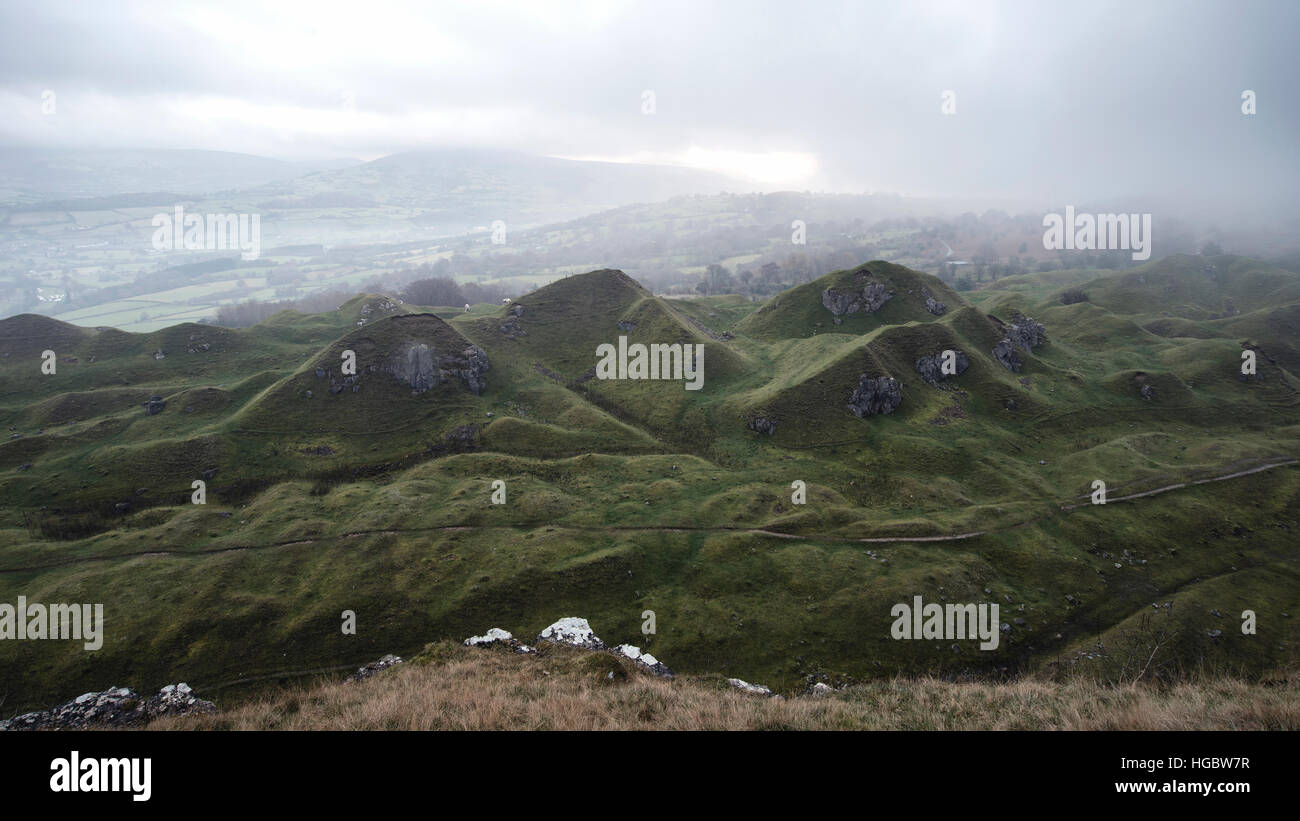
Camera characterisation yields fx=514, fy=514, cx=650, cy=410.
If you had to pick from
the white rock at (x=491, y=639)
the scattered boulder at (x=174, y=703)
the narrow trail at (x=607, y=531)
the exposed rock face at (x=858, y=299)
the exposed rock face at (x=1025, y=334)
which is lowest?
the scattered boulder at (x=174, y=703)

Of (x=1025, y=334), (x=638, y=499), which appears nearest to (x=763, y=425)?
(x=638, y=499)

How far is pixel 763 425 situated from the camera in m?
77.8

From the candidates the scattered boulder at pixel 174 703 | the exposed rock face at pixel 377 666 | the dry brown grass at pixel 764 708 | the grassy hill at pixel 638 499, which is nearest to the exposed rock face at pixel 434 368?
the grassy hill at pixel 638 499

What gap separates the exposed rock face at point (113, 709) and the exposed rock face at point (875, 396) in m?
79.5

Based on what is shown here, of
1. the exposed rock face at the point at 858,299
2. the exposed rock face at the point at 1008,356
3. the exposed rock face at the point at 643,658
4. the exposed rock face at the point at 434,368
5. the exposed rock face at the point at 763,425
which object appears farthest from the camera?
the exposed rock face at the point at 858,299

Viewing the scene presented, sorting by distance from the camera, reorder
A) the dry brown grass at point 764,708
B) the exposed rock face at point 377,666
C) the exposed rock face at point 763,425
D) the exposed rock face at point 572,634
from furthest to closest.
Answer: the exposed rock face at point 763,425 < the exposed rock face at point 572,634 < the exposed rock face at point 377,666 < the dry brown grass at point 764,708

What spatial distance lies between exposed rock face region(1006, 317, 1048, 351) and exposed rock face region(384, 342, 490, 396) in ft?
332

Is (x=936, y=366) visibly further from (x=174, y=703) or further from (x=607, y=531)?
(x=174, y=703)

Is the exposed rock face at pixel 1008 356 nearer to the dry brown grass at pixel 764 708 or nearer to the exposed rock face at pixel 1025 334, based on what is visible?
the exposed rock face at pixel 1025 334

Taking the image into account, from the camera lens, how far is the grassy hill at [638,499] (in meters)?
43.3
